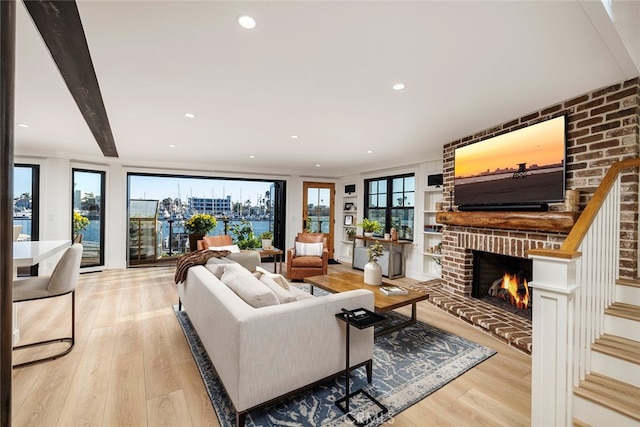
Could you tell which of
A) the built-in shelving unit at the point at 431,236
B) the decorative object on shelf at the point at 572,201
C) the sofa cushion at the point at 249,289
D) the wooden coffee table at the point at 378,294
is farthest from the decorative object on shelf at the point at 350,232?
the sofa cushion at the point at 249,289

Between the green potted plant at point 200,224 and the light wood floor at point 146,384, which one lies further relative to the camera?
the green potted plant at point 200,224

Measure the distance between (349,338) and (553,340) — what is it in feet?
3.61

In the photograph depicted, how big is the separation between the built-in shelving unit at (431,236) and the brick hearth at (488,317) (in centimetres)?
102

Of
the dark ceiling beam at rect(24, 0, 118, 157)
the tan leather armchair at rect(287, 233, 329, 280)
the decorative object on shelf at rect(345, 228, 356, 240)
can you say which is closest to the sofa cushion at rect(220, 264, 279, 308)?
the dark ceiling beam at rect(24, 0, 118, 157)

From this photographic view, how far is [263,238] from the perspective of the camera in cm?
571

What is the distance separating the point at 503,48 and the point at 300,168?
5.27 m

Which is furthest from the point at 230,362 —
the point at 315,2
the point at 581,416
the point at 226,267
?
the point at 315,2

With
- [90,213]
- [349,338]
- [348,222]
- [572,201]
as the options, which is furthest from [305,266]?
[90,213]

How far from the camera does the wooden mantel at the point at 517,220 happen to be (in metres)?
2.50

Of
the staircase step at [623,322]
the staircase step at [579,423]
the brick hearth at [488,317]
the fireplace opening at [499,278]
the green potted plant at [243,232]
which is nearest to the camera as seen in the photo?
the staircase step at [579,423]

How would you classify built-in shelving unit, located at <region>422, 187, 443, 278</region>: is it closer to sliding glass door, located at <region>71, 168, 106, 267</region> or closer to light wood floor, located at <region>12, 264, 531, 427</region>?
light wood floor, located at <region>12, 264, 531, 427</region>

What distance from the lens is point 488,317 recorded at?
3.10 m

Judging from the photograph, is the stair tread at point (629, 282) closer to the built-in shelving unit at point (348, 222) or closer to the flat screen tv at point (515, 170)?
the flat screen tv at point (515, 170)

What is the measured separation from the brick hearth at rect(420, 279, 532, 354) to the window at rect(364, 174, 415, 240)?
1855 millimetres
